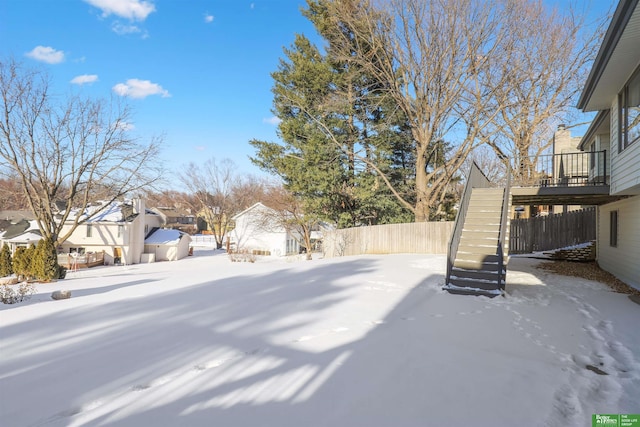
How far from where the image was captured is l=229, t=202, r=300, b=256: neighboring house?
1252 inches

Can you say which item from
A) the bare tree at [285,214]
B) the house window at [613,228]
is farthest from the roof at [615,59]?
the bare tree at [285,214]

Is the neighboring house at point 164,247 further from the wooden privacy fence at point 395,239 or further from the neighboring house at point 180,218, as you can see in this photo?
the neighboring house at point 180,218

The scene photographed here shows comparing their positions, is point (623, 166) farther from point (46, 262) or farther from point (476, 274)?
point (46, 262)

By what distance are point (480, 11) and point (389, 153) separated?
7.60 m

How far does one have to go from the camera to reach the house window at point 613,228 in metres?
10.7

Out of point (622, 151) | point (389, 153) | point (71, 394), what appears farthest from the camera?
point (389, 153)

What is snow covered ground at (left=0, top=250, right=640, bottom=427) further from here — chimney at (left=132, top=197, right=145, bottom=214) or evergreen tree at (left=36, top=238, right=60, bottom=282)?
chimney at (left=132, top=197, right=145, bottom=214)

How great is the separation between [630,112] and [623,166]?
1205mm

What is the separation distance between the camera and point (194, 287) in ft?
27.2

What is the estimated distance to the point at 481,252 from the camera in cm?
844

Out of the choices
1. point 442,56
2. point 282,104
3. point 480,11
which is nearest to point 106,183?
point 282,104

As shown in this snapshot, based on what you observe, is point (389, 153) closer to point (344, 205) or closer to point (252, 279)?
point (344, 205)

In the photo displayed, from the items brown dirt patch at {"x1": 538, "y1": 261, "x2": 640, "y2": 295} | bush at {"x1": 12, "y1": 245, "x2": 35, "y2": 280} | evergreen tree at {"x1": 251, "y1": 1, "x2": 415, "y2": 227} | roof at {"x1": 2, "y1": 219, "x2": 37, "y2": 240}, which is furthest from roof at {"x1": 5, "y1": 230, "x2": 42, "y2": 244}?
brown dirt patch at {"x1": 538, "y1": 261, "x2": 640, "y2": 295}

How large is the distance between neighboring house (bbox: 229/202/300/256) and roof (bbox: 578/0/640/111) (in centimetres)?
2400
